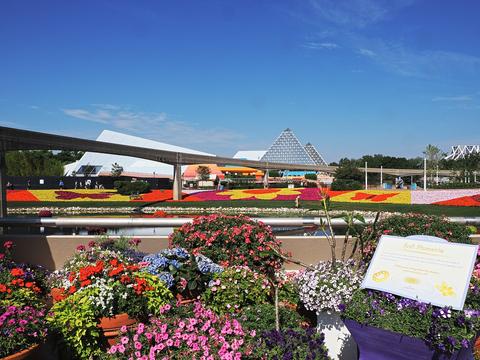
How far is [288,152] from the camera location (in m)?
149

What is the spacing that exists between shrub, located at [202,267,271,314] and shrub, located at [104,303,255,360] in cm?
97

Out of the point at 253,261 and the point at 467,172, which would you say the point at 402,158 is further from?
the point at 253,261

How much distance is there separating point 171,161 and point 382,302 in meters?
41.8

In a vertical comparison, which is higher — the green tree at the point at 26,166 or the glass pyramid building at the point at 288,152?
the glass pyramid building at the point at 288,152

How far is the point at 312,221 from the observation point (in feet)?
21.1

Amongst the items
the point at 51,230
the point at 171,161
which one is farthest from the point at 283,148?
the point at 51,230

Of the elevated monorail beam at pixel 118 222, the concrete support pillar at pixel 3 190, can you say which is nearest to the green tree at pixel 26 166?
the concrete support pillar at pixel 3 190

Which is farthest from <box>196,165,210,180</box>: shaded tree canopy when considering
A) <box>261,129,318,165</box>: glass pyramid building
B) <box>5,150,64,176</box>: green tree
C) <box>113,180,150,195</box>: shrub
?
<box>261,129,318,165</box>: glass pyramid building

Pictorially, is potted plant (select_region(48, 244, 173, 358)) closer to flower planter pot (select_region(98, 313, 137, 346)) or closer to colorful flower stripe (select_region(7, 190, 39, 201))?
flower planter pot (select_region(98, 313, 137, 346))

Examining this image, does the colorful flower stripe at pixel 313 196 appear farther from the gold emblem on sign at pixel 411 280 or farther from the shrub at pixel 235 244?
the gold emblem on sign at pixel 411 280

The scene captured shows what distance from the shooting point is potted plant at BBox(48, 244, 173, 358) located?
333cm

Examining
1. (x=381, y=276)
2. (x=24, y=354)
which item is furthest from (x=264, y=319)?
(x=24, y=354)

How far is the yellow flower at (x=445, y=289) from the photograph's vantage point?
2930 millimetres

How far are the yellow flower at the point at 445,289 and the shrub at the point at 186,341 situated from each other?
133 centimetres
